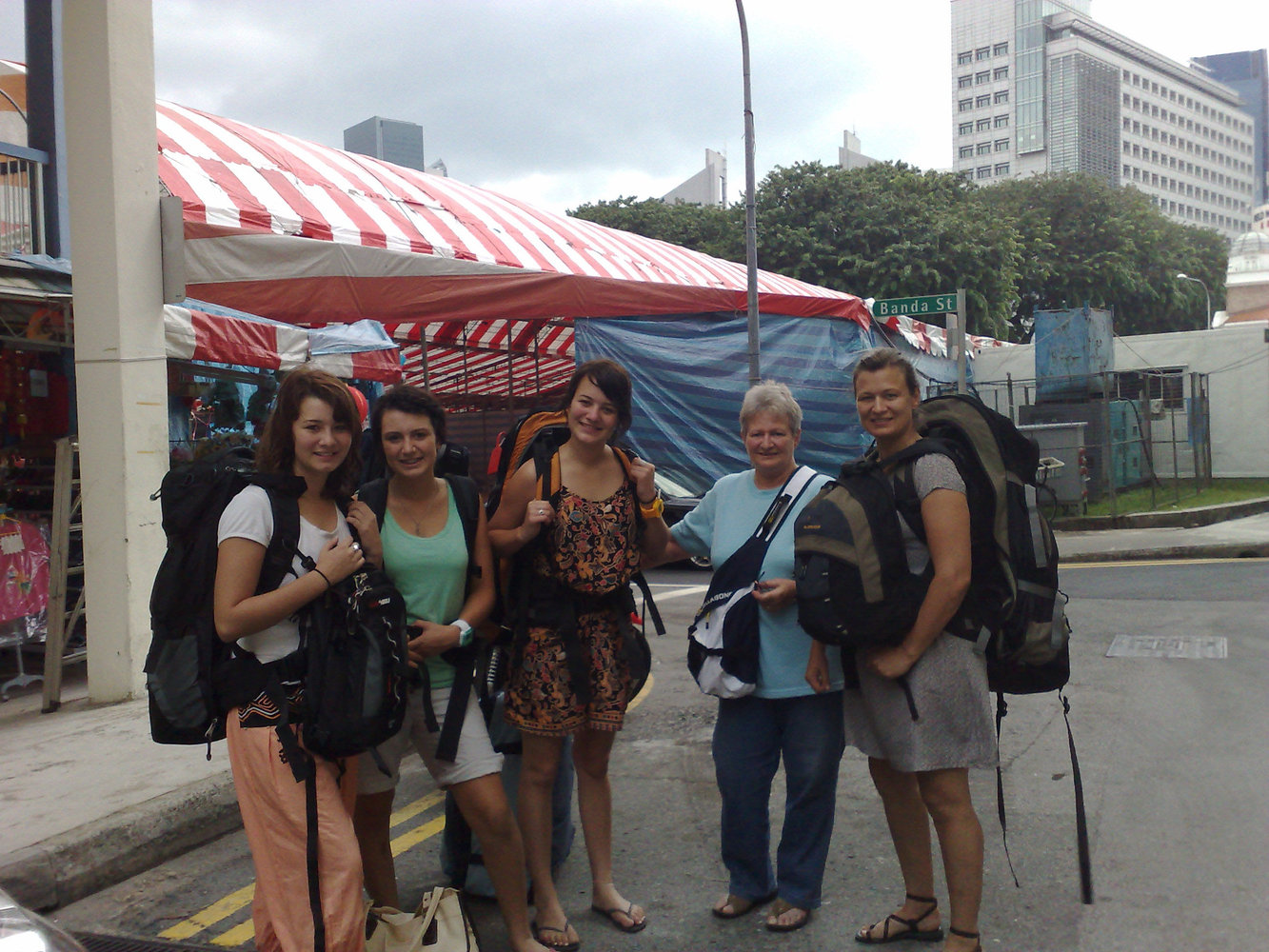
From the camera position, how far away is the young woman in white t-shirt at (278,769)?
269cm

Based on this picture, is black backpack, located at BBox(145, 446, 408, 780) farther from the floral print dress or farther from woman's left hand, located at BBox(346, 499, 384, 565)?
the floral print dress

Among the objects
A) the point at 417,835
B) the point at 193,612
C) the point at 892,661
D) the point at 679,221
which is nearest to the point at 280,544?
the point at 193,612

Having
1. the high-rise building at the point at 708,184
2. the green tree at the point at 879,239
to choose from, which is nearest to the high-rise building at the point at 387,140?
the high-rise building at the point at 708,184

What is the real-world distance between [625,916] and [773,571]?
3.91ft

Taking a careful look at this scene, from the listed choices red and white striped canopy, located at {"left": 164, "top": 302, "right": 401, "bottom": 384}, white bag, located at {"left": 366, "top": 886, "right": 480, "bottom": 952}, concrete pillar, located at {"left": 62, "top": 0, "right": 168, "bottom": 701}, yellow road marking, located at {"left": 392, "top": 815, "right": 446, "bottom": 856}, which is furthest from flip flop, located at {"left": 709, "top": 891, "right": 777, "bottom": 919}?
concrete pillar, located at {"left": 62, "top": 0, "right": 168, "bottom": 701}

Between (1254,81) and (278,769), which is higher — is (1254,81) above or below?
above

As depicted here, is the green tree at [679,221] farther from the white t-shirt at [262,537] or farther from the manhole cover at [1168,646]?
the white t-shirt at [262,537]

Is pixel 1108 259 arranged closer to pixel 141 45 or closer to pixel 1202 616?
pixel 1202 616

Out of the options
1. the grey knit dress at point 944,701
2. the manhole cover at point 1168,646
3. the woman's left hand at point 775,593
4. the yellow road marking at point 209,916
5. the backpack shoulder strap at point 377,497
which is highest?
the backpack shoulder strap at point 377,497

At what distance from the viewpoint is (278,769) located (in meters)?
2.73

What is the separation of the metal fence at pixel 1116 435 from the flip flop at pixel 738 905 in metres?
12.0

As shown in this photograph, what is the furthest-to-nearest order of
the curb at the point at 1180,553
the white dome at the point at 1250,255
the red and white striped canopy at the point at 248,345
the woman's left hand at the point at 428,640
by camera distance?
the white dome at the point at 1250,255 < the curb at the point at 1180,553 < the red and white striped canopy at the point at 248,345 < the woman's left hand at the point at 428,640

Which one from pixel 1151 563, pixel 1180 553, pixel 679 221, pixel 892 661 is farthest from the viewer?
pixel 679 221

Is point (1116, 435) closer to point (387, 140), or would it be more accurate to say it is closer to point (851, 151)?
point (851, 151)
